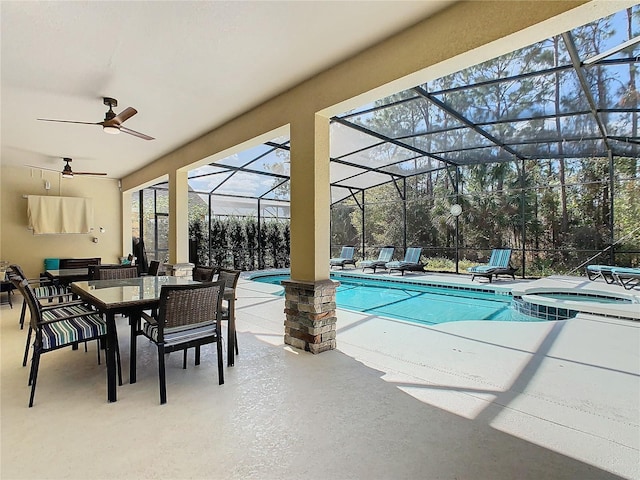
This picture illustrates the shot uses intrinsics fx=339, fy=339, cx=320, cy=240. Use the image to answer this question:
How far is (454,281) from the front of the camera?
28.4 feet

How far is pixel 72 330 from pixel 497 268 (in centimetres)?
886

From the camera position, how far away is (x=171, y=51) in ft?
9.25

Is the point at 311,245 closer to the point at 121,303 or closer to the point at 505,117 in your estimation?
the point at 121,303

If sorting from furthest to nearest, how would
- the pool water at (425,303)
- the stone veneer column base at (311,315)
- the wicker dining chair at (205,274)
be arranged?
the pool water at (425,303)
the wicker dining chair at (205,274)
the stone veneer column base at (311,315)

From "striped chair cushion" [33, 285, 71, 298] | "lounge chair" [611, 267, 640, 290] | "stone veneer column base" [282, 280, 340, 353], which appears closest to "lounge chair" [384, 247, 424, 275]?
"lounge chair" [611, 267, 640, 290]

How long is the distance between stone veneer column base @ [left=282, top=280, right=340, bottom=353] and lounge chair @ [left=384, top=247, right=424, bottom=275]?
6.95m

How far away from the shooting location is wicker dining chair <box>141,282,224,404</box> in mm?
2439

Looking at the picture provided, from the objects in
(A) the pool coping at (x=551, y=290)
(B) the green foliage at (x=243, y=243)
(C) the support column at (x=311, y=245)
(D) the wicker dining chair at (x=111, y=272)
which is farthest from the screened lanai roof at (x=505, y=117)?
(D) the wicker dining chair at (x=111, y=272)

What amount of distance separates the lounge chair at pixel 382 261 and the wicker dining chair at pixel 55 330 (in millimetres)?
8734

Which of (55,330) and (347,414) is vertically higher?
(55,330)

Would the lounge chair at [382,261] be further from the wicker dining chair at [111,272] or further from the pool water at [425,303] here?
the wicker dining chair at [111,272]

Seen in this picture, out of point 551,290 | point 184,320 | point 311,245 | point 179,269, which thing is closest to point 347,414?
point 184,320

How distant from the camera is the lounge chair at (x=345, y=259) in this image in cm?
1191

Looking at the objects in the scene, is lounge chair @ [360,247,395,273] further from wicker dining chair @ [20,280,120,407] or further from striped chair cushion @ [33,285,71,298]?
wicker dining chair @ [20,280,120,407]
